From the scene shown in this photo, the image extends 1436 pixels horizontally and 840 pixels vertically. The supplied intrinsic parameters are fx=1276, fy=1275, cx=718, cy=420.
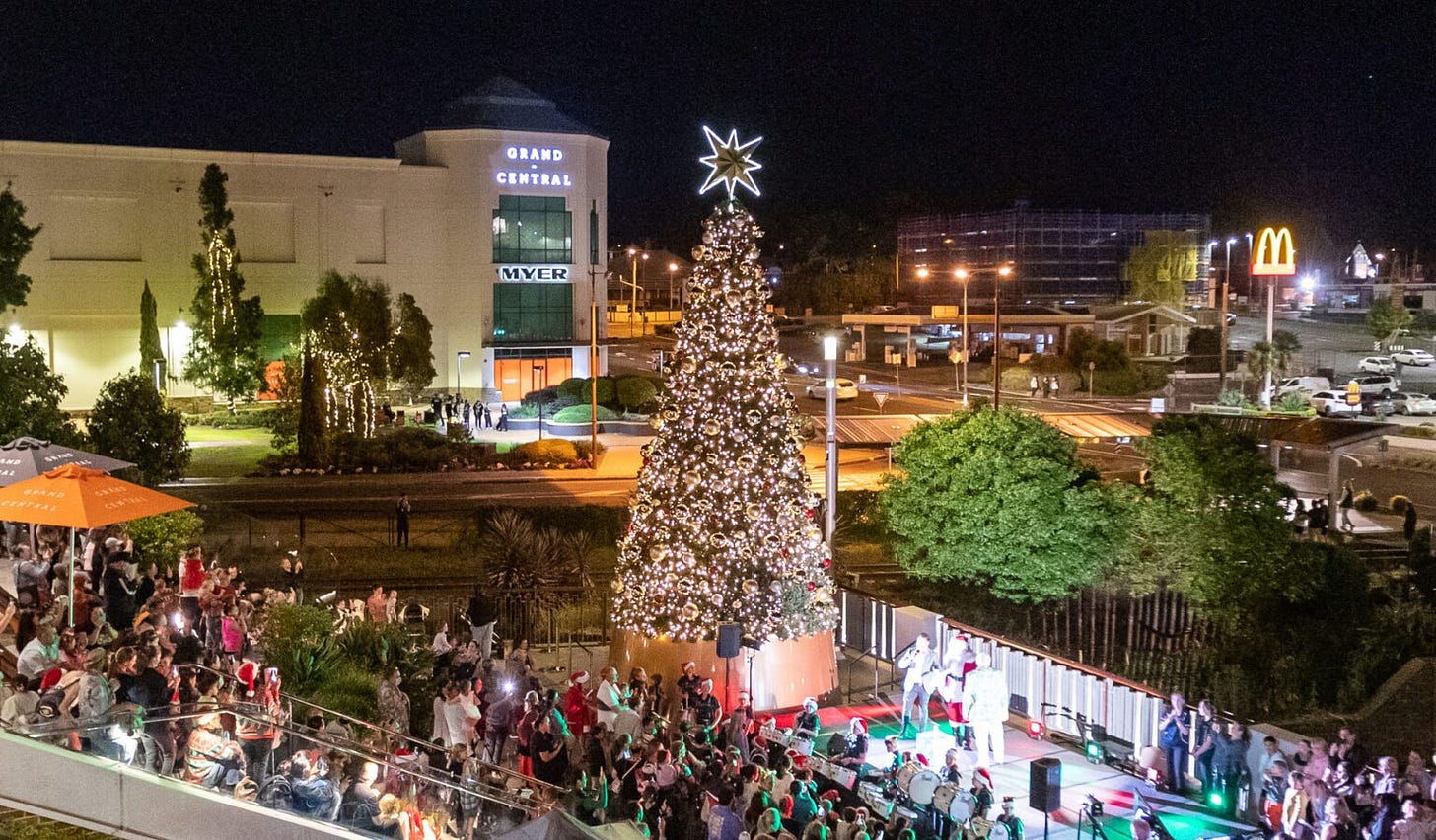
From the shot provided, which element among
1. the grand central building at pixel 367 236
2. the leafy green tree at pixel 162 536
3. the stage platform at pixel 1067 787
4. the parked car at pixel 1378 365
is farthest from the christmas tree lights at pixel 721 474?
the parked car at pixel 1378 365

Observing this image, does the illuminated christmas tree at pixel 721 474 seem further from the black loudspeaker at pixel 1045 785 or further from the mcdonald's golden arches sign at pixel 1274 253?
the mcdonald's golden arches sign at pixel 1274 253

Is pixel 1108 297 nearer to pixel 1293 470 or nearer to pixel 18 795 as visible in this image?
pixel 1293 470

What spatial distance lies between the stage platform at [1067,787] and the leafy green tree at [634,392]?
115 ft

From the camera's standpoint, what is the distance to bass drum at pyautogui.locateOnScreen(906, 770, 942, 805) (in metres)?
12.2

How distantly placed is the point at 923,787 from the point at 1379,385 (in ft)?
191

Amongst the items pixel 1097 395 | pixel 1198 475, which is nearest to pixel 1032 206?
pixel 1097 395

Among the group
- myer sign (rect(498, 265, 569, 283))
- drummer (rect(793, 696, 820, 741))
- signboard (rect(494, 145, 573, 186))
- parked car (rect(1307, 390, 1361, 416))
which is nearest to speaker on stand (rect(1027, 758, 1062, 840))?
drummer (rect(793, 696, 820, 741))

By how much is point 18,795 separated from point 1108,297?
102510 mm

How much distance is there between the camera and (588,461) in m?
40.2

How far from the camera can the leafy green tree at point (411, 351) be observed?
53906 mm

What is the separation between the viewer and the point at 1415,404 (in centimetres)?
5669

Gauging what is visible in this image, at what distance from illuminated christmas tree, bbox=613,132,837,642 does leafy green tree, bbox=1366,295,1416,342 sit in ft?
272

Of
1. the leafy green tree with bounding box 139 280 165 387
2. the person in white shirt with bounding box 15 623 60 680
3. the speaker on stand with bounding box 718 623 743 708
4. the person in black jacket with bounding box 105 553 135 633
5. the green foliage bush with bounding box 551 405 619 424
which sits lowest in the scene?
the speaker on stand with bounding box 718 623 743 708

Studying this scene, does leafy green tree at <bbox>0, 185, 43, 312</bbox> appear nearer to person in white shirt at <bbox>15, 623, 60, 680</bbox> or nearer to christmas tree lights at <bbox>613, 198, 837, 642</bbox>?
christmas tree lights at <bbox>613, 198, 837, 642</bbox>
